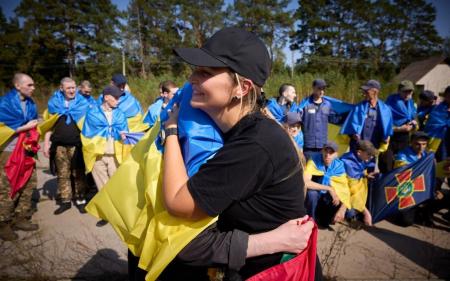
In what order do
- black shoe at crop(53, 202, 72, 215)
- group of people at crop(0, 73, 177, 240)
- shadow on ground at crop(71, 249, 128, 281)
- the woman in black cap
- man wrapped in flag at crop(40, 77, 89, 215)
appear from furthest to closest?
man wrapped in flag at crop(40, 77, 89, 215)
black shoe at crop(53, 202, 72, 215)
group of people at crop(0, 73, 177, 240)
shadow on ground at crop(71, 249, 128, 281)
the woman in black cap

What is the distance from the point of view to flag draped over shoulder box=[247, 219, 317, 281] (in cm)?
121

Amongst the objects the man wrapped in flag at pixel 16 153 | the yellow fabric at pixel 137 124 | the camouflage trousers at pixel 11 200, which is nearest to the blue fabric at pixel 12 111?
the man wrapped in flag at pixel 16 153

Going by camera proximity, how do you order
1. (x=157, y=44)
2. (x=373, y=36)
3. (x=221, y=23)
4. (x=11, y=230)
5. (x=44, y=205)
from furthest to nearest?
(x=373, y=36)
(x=157, y=44)
(x=221, y=23)
(x=44, y=205)
(x=11, y=230)

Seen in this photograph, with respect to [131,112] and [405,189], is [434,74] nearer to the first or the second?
[405,189]

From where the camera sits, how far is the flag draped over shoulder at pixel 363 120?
535 centimetres

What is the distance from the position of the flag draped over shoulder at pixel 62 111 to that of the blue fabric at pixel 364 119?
506 centimetres

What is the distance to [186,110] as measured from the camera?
1306 millimetres

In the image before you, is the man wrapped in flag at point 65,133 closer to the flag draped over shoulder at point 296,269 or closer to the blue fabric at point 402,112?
the flag draped over shoulder at point 296,269

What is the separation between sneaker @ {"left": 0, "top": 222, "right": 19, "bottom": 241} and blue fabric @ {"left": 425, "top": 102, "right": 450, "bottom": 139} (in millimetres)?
7123

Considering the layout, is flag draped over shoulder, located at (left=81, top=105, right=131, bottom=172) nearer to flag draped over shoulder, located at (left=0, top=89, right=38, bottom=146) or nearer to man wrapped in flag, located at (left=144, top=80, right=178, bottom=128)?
man wrapped in flag, located at (left=144, top=80, right=178, bottom=128)

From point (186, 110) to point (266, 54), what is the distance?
44 cm

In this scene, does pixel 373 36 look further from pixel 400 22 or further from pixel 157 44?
pixel 157 44

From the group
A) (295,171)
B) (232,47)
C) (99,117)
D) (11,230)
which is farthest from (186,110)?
(11,230)

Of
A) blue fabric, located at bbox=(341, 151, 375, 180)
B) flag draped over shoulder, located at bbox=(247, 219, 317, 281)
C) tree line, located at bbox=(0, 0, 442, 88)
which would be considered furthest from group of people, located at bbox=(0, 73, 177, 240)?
tree line, located at bbox=(0, 0, 442, 88)
